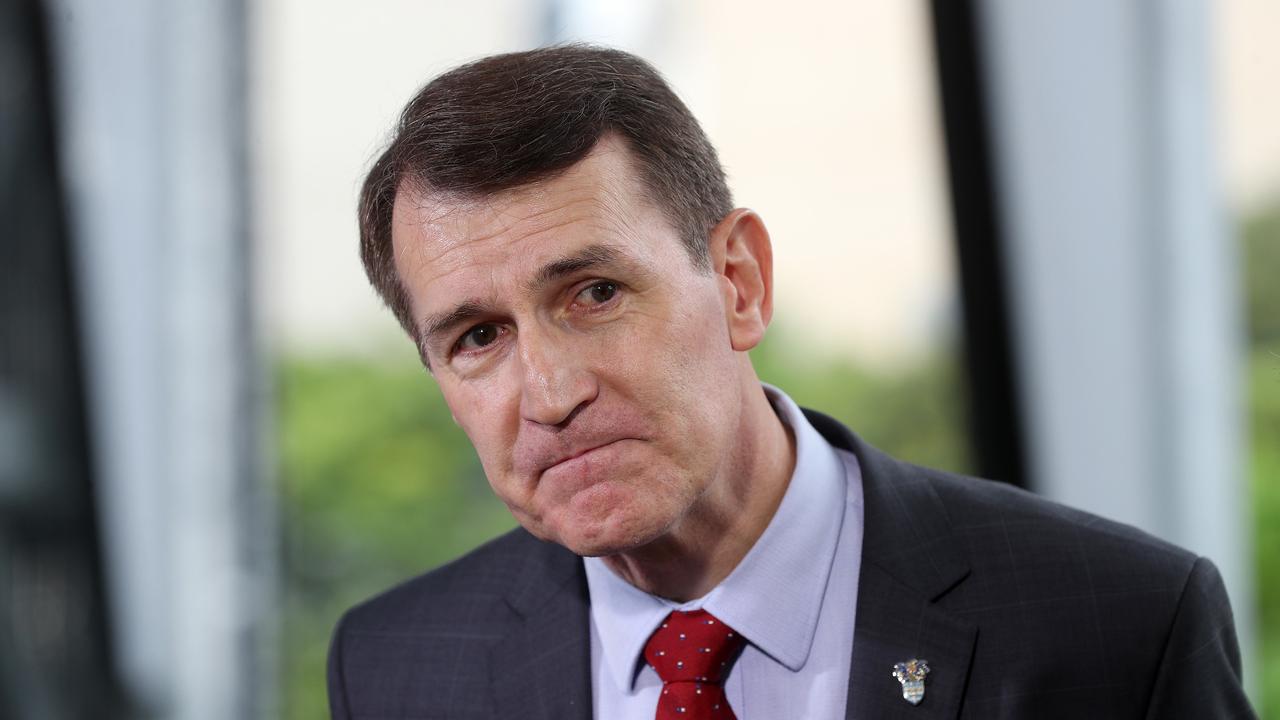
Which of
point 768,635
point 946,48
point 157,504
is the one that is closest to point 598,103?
point 768,635

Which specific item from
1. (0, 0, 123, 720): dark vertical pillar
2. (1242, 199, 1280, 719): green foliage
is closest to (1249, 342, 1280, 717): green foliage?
(1242, 199, 1280, 719): green foliage

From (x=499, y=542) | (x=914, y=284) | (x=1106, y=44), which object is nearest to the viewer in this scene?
(x=499, y=542)

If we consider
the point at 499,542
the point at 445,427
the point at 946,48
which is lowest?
the point at 445,427

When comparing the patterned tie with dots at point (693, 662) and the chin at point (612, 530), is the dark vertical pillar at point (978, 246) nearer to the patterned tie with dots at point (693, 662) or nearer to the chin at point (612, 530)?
the patterned tie with dots at point (693, 662)

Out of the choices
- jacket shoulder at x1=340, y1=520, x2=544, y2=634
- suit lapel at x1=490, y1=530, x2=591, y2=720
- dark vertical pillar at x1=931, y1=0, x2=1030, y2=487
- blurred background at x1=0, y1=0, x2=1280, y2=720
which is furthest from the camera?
dark vertical pillar at x1=931, y1=0, x2=1030, y2=487

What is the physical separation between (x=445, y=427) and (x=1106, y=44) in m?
1.90

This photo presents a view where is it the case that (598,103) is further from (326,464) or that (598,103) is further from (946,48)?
(326,464)

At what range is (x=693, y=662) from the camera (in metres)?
1.61

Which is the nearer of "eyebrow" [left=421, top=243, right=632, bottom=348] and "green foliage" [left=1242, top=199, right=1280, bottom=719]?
"eyebrow" [left=421, top=243, right=632, bottom=348]

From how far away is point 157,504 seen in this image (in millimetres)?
3715

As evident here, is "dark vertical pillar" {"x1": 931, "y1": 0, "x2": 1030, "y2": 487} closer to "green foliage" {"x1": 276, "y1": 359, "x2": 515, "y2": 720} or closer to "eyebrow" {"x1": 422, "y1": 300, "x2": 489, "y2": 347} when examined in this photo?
"green foliage" {"x1": 276, "y1": 359, "x2": 515, "y2": 720}

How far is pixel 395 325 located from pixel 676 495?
82.1 inches

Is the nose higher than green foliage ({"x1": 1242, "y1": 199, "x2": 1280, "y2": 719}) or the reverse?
higher

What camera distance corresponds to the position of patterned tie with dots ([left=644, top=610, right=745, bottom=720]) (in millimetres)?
1582
